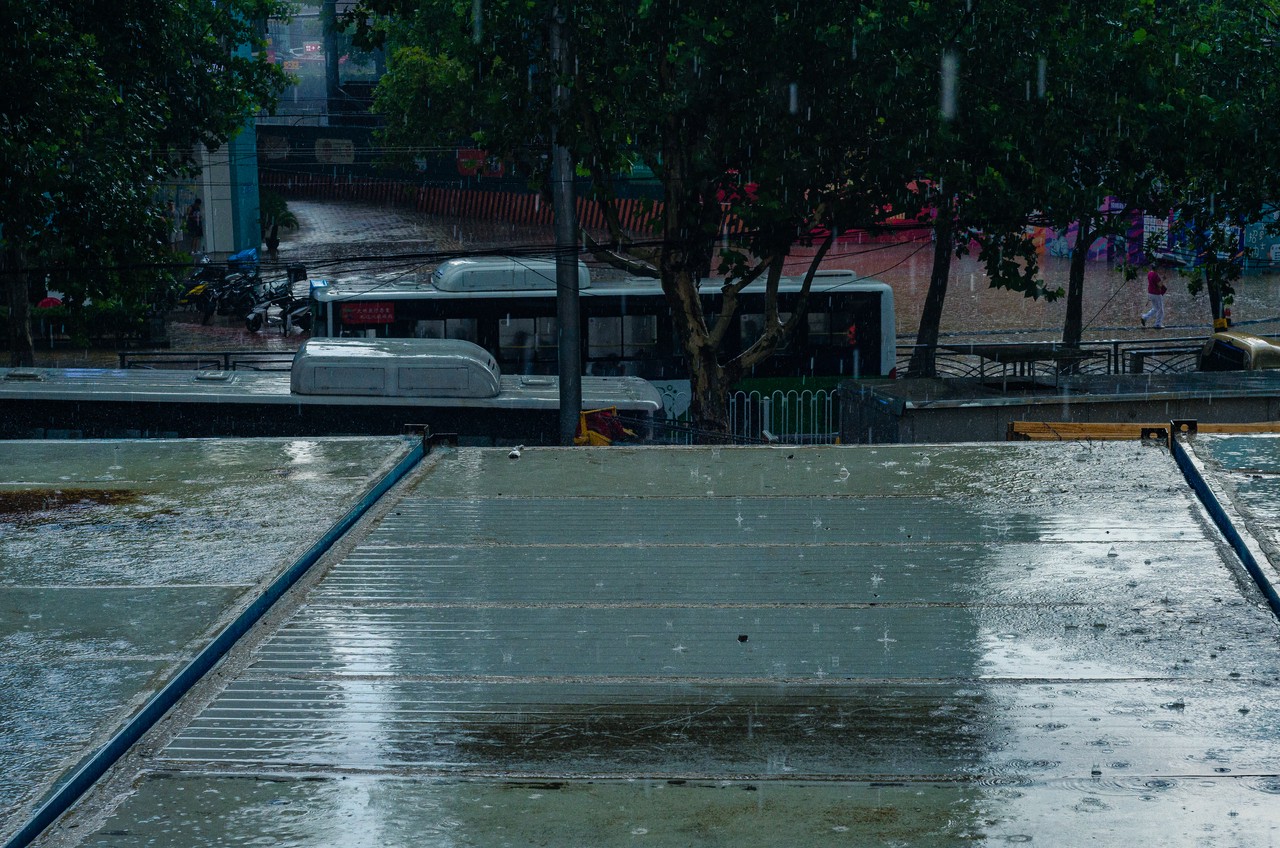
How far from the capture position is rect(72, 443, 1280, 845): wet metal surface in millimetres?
Answer: 4184

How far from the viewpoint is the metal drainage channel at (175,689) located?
4.12 m

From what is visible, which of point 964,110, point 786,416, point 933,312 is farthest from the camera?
A: point 933,312

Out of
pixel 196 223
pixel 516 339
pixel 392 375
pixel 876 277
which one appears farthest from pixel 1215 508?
pixel 196 223

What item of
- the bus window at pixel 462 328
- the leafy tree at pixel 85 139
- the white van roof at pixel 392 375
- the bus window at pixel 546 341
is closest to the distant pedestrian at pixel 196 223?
the leafy tree at pixel 85 139

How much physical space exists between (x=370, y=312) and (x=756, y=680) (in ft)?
55.3

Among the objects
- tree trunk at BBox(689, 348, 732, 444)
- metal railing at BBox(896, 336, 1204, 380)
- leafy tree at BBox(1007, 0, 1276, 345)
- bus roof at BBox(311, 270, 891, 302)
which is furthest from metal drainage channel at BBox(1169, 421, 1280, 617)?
metal railing at BBox(896, 336, 1204, 380)

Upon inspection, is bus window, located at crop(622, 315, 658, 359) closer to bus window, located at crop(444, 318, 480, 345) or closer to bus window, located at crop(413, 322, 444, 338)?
bus window, located at crop(444, 318, 480, 345)

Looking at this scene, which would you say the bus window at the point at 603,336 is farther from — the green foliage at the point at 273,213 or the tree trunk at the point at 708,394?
the green foliage at the point at 273,213

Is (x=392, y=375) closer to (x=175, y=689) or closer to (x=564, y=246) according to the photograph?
(x=564, y=246)

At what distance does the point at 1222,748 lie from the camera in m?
4.61

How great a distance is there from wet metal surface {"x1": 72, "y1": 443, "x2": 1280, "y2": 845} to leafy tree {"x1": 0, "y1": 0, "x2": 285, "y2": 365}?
9.06 metres

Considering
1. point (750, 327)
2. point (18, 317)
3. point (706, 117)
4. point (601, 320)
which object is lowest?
point (750, 327)

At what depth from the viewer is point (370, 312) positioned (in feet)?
69.9

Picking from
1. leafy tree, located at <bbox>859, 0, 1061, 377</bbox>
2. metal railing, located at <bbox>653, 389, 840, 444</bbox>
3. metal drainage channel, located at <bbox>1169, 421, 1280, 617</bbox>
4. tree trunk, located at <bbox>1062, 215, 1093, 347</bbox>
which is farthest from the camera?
tree trunk, located at <bbox>1062, 215, 1093, 347</bbox>
